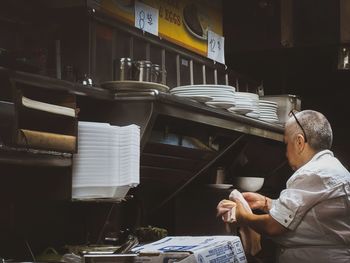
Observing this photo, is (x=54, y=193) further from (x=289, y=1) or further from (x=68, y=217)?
(x=289, y=1)

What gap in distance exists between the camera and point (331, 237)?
130 inches

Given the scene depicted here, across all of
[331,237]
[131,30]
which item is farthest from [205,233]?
[131,30]

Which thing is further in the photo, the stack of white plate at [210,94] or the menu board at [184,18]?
the menu board at [184,18]

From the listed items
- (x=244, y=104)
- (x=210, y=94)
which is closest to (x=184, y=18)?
(x=244, y=104)

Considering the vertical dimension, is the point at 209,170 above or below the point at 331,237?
above

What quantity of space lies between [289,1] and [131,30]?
2.14 m

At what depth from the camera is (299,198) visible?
3260mm

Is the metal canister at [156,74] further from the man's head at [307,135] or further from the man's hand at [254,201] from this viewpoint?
the man's hand at [254,201]

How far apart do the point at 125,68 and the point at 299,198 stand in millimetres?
1150

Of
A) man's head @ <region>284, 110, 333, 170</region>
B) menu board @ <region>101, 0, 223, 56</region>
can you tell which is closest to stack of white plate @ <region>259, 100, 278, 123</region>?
menu board @ <region>101, 0, 223, 56</region>

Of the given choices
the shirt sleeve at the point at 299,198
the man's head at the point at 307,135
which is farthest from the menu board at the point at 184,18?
the shirt sleeve at the point at 299,198

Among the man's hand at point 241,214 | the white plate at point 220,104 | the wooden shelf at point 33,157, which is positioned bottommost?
the man's hand at point 241,214

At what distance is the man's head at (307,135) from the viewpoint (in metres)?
3.49

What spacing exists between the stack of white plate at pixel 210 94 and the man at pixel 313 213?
0.49m
